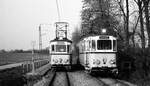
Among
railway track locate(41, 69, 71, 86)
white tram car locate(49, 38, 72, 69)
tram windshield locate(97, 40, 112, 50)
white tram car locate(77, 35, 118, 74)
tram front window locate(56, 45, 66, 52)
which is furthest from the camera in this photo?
tram front window locate(56, 45, 66, 52)

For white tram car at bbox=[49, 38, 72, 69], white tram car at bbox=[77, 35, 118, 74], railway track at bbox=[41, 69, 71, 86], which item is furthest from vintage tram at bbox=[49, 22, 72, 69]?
white tram car at bbox=[77, 35, 118, 74]

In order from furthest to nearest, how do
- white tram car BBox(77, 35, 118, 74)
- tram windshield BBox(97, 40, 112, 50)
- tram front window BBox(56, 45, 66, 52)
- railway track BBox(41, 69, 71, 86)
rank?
tram front window BBox(56, 45, 66, 52) → tram windshield BBox(97, 40, 112, 50) → white tram car BBox(77, 35, 118, 74) → railway track BBox(41, 69, 71, 86)

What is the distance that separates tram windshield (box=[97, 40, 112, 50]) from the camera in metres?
18.8

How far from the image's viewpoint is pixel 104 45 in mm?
18891

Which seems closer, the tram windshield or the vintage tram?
the tram windshield

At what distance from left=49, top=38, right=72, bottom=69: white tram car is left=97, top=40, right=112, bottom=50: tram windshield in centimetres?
698

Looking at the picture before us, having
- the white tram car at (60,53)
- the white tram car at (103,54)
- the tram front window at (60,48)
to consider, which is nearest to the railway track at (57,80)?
the white tram car at (103,54)

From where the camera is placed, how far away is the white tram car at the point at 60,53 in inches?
993

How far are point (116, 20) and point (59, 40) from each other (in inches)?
366

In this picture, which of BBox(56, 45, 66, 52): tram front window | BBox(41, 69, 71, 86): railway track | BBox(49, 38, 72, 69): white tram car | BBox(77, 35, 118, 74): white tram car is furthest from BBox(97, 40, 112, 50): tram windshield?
BBox(56, 45, 66, 52): tram front window

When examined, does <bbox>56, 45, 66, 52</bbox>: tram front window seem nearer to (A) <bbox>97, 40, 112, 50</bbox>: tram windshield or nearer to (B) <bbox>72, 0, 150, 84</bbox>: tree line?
(B) <bbox>72, 0, 150, 84</bbox>: tree line

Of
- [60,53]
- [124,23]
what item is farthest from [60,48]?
[124,23]

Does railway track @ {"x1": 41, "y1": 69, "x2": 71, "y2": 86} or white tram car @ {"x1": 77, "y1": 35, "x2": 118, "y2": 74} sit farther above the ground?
white tram car @ {"x1": 77, "y1": 35, "x2": 118, "y2": 74}

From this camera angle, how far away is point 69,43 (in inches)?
1016
